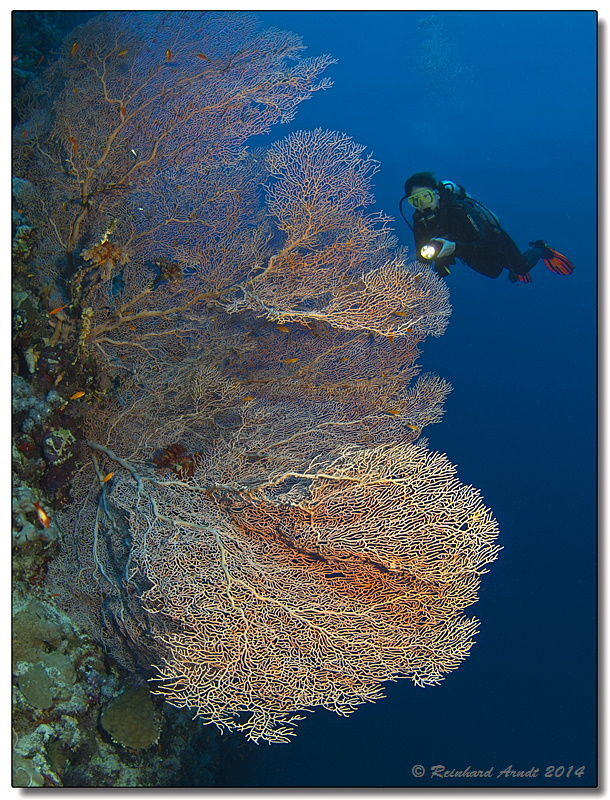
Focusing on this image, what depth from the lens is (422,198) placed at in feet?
14.1

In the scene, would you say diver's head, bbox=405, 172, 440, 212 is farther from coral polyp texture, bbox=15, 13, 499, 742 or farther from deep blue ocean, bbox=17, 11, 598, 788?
deep blue ocean, bbox=17, 11, 598, 788

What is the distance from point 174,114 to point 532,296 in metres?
17.9

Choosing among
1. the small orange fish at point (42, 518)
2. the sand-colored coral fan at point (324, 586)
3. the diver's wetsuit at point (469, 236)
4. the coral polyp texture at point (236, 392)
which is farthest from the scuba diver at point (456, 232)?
the small orange fish at point (42, 518)

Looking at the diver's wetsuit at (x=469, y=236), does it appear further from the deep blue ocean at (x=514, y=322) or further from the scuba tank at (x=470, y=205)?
the deep blue ocean at (x=514, y=322)

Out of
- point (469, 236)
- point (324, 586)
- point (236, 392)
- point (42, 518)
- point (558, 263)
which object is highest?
point (469, 236)

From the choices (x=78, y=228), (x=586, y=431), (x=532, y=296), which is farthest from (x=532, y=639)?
(x=78, y=228)

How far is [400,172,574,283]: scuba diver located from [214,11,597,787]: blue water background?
12.1 meters

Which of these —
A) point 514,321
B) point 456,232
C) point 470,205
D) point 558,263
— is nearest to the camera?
point 470,205

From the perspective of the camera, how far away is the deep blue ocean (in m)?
13.6

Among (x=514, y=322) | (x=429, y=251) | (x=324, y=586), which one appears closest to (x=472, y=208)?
(x=429, y=251)

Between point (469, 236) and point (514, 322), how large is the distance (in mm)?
15413

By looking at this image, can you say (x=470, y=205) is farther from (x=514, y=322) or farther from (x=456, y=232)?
(x=514, y=322)

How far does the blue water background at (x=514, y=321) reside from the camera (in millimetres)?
13625

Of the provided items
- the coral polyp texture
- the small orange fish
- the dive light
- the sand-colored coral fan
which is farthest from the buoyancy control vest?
the small orange fish
